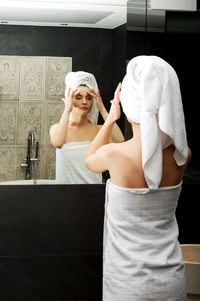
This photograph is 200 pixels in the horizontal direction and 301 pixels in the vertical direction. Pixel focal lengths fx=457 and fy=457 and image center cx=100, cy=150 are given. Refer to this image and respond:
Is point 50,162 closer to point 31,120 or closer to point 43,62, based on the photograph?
point 31,120

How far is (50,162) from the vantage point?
2793mm

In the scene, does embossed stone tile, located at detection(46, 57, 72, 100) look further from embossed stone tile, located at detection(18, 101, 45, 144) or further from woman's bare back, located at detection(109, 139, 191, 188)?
woman's bare back, located at detection(109, 139, 191, 188)

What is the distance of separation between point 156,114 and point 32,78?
42.9 inches

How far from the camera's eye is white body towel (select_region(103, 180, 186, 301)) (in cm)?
192

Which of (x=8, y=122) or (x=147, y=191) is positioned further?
(x=8, y=122)

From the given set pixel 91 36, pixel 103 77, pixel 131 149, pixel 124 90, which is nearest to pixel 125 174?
pixel 131 149

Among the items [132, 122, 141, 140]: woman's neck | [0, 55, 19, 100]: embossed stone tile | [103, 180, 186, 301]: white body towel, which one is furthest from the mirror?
[103, 180, 186, 301]: white body towel

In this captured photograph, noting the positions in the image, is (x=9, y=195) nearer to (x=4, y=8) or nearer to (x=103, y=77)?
(x=103, y=77)

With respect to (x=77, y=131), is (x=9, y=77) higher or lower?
higher

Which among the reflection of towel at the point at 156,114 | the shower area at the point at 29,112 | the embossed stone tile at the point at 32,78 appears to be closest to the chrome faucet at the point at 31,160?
the shower area at the point at 29,112

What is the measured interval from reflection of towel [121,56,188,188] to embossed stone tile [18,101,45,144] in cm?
96

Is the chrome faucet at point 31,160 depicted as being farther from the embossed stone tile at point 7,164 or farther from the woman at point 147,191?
the woman at point 147,191

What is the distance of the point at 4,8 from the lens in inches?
106

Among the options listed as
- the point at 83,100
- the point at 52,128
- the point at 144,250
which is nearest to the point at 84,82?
the point at 83,100
